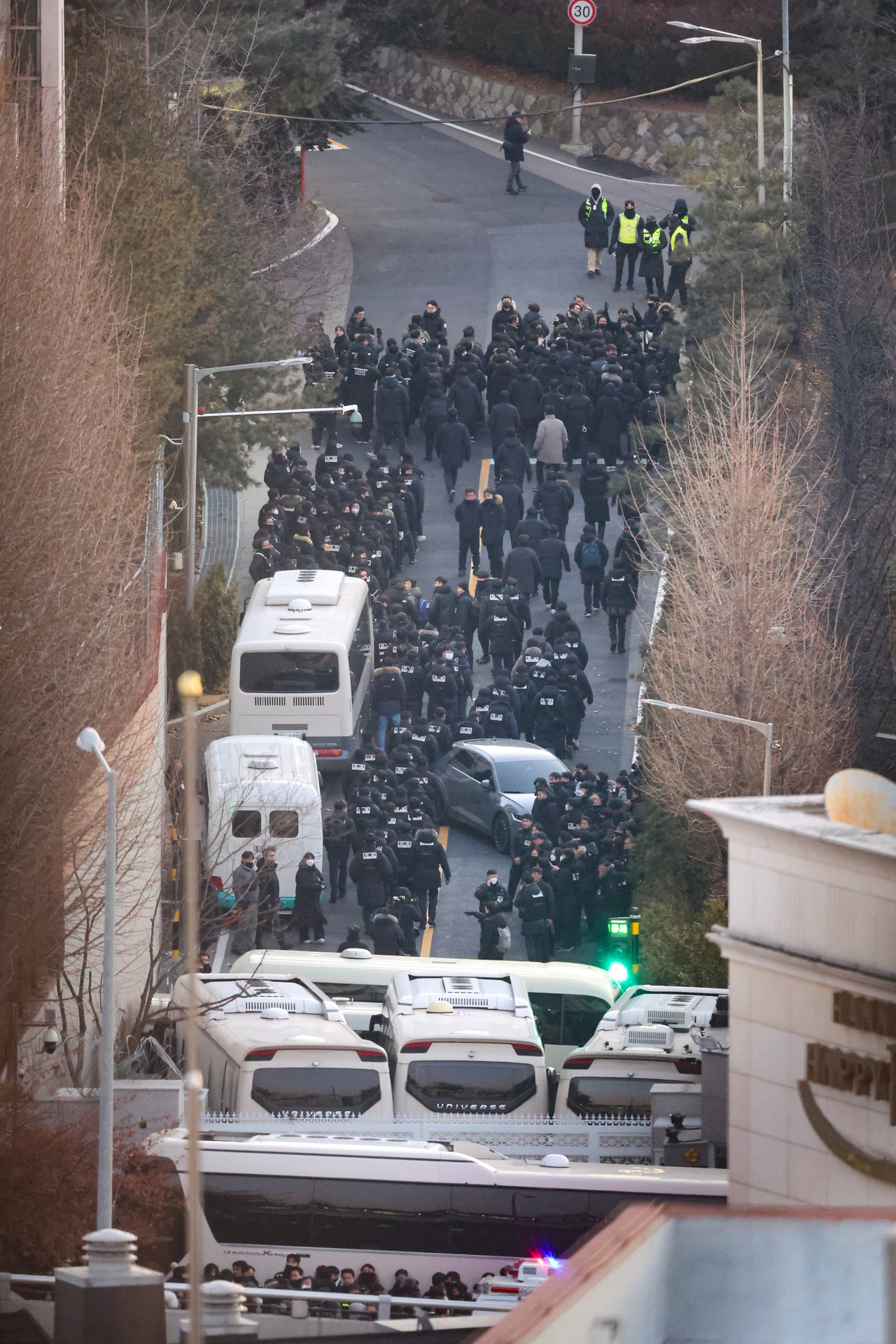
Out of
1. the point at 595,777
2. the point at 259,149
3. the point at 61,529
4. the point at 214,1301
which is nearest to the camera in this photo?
the point at 214,1301

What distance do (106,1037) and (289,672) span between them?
15.5 meters

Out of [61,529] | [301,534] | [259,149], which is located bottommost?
[301,534]

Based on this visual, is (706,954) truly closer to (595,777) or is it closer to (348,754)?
(595,777)

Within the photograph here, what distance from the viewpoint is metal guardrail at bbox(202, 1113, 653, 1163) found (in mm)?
19438

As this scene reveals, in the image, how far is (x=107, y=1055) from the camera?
17828 mm

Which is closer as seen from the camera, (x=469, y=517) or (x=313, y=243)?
(x=469, y=517)

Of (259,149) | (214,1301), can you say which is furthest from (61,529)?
(259,149)

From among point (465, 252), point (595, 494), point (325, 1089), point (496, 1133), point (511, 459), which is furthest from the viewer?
point (465, 252)

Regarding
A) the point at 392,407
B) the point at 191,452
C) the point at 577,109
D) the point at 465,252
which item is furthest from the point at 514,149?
the point at 191,452

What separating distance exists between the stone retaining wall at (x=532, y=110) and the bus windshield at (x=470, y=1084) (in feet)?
163

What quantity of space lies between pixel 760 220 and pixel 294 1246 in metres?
32.9

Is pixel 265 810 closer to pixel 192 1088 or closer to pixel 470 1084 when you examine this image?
pixel 470 1084

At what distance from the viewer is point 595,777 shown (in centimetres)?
3119

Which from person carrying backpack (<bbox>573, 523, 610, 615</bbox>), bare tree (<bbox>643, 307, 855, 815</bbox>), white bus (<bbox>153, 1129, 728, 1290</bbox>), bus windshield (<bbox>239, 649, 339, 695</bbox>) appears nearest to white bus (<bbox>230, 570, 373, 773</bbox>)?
bus windshield (<bbox>239, 649, 339, 695</bbox>)
